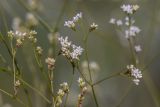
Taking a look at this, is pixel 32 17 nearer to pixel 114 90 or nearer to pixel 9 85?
pixel 9 85

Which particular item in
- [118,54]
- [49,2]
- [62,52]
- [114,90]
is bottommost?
[62,52]

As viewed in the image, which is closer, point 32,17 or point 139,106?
point 32,17

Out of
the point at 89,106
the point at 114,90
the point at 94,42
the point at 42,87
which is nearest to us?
the point at 42,87

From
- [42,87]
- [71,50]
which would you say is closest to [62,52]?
[71,50]

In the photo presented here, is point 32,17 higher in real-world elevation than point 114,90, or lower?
lower

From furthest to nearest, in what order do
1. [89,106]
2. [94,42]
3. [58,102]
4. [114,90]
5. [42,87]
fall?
1. [94,42]
2. [114,90]
3. [89,106]
4. [42,87]
5. [58,102]

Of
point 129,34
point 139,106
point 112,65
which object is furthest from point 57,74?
point 129,34

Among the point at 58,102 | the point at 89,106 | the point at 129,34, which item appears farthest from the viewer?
the point at 89,106

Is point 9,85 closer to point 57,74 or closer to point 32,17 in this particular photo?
point 57,74

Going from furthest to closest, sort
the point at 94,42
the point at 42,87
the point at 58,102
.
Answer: the point at 94,42, the point at 42,87, the point at 58,102
